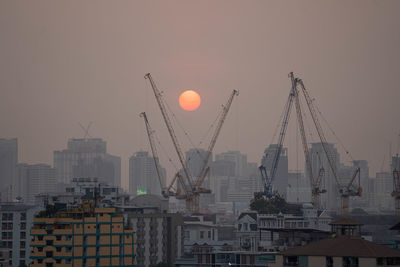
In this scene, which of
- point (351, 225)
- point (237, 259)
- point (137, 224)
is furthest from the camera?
point (137, 224)

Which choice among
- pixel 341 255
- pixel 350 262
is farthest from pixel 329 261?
pixel 350 262

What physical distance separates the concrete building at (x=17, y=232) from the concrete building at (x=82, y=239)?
81.6 ft

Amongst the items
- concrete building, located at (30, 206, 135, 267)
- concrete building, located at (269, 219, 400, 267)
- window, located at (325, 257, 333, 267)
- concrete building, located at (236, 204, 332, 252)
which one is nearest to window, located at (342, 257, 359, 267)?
concrete building, located at (269, 219, 400, 267)

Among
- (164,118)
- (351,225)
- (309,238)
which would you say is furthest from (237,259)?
(164,118)

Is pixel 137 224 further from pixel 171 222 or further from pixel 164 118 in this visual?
pixel 164 118

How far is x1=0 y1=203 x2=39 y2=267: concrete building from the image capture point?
299ft

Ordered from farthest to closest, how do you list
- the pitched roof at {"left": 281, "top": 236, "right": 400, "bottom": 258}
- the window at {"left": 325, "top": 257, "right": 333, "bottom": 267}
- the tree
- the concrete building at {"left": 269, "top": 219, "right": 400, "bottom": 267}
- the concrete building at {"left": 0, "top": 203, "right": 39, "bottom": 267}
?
1. the tree
2. the concrete building at {"left": 0, "top": 203, "right": 39, "bottom": 267}
3. the window at {"left": 325, "top": 257, "right": 333, "bottom": 267}
4. the pitched roof at {"left": 281, "top": 236, "right": 400, "bottom": 258}
5. the concrete building at {"left": 269, "top": 219, "right": 400, "bottom": 267}

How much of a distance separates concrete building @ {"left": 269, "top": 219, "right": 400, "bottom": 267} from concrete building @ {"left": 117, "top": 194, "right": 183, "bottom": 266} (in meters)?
50.1

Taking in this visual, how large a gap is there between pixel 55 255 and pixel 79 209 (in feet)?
14.9

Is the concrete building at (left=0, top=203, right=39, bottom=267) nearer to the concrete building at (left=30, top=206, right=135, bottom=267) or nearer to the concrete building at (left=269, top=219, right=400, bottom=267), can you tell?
the concrete building at (left=30, top=206, right=135, bottom=267)

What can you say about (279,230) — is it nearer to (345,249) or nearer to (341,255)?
(345,249)

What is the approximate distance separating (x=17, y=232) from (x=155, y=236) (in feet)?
50.7

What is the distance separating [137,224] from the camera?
101m

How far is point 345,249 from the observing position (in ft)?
157
